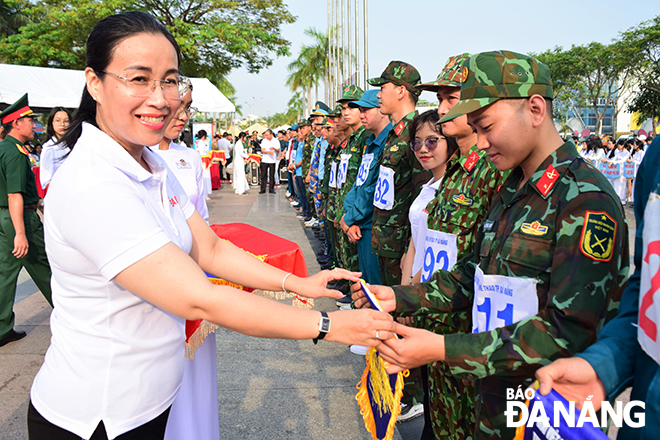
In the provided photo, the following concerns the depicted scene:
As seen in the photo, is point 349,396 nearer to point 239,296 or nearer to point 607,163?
point 239,296

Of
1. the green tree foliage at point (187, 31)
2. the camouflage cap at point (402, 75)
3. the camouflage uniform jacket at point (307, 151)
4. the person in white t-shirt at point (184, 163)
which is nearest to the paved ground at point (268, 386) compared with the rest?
the person in white t-shirt at point (184, 163)

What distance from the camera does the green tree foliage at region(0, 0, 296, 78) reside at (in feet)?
65.3

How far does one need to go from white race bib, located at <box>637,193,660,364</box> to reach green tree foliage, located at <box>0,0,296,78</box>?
2113 centimetres

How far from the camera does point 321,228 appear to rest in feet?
31.3

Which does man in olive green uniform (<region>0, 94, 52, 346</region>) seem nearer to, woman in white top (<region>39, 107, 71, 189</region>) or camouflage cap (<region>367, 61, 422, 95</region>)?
woman in white top (<region>39, 107, 71, 189</region>)

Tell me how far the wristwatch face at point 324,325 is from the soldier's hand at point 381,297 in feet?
1.93

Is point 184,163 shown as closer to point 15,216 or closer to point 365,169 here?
point 365,169

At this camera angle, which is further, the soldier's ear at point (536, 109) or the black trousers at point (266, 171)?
the black trousers at point (266, 171)

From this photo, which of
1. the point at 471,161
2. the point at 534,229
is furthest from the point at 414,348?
the point at 471,161

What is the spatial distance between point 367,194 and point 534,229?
2.95 metres

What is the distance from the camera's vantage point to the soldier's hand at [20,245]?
14.2 ft

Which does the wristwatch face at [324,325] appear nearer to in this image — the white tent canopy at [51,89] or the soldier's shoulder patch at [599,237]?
the soldier's shoulder patch at [599,237]

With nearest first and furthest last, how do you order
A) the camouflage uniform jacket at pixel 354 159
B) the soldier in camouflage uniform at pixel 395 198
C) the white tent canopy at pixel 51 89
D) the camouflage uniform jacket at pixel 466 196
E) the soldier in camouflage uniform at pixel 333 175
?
the camouflage uniform jacket at pixel 466 196, the soldier in camouflage uniform at pixel 395 198, the camouflage uniform jacket at pixel 354 159, the soldier in camouflage uniform at pixel 333 175, the white tent canopy at pixel 51 89

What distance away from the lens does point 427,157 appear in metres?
3.20
